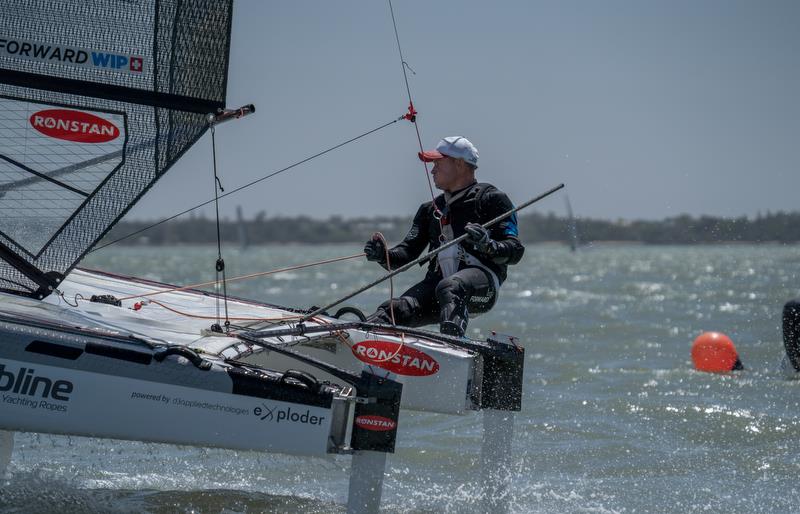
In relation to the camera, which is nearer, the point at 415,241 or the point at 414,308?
the point at 414,308

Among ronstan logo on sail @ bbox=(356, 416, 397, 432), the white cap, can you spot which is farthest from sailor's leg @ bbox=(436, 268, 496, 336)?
ronstan logo on sail @ bbox=(356, 416, 397, 432)

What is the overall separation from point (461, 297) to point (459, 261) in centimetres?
37

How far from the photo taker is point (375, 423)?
367 centimetres

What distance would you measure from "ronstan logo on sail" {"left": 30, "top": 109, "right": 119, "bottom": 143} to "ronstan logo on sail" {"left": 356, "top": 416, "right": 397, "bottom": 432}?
167 centimetres

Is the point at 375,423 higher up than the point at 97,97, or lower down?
lower down

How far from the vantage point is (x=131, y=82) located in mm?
4375

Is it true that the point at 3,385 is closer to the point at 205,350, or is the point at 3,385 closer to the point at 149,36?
the point at 205,350

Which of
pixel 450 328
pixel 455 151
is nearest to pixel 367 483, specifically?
pixel 450 328

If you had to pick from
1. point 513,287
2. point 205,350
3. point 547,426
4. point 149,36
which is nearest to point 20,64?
point 149,36

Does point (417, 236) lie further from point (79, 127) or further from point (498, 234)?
point (79, 127)

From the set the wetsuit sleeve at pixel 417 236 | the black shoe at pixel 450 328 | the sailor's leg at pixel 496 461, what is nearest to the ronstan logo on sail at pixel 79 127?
the wetsuit sleeve at pixel 417 236

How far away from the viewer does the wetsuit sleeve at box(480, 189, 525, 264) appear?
4.59m

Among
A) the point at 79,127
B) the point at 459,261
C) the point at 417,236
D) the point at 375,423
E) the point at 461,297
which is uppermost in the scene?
the point at 79,127

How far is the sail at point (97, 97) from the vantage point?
171 inches
